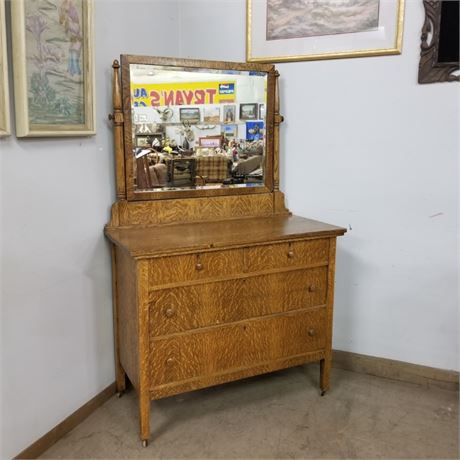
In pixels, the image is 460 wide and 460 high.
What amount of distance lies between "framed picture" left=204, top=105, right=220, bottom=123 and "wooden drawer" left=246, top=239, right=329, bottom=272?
665 mm

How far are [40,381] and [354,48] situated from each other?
1963mm

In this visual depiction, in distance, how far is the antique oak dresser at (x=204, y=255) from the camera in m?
1.88

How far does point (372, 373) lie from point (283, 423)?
2.15ft

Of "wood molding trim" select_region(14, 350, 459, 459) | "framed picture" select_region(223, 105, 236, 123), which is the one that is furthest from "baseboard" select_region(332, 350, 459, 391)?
"framed picture" select_region(223, 105, 236, 123)

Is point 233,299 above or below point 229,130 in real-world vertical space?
below

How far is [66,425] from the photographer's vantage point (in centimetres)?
201

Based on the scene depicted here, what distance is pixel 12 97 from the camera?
1631mm

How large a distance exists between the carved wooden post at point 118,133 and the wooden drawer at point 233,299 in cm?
56

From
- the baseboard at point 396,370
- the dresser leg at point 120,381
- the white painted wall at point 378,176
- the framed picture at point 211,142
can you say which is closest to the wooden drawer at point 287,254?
the white painted wall at point 378,176

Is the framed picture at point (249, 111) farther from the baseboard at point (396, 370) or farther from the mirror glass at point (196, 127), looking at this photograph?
the baseboard at point (396, 370)

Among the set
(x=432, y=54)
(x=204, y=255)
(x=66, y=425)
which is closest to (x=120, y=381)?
(x=66, y=425)

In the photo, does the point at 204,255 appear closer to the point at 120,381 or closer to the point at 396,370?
the point at 120,381

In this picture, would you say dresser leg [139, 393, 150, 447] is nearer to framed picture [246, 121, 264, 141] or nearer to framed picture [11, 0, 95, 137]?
framed picture [11, 0, 95, 137]

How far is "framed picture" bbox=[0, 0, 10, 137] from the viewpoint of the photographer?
1.50m
